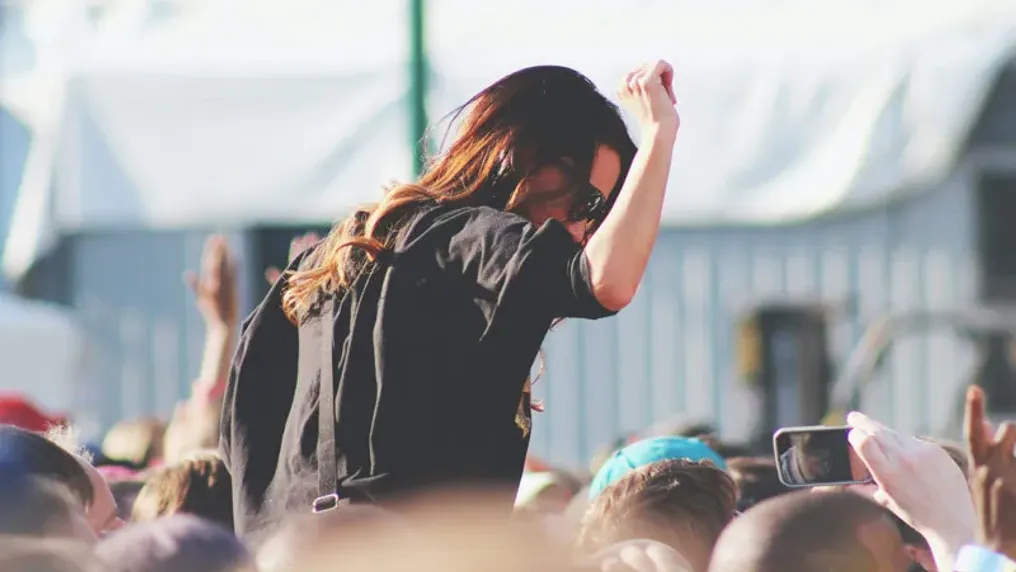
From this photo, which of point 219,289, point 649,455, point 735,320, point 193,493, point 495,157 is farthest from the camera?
point 735,320

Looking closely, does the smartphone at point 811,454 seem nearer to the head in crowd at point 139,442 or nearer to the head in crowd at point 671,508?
the head in crowd at point 671,508

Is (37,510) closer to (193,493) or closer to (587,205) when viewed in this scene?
(587,205)

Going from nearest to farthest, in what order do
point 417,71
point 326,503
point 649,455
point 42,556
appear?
1. point 42,556
2. point 326,503
3. point 649,455
4. point 417,71

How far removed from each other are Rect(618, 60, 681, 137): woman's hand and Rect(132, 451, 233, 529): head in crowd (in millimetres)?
1160

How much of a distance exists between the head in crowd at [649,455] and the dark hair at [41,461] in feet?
4.21

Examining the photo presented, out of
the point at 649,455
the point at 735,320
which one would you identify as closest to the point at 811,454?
the point at 649,455

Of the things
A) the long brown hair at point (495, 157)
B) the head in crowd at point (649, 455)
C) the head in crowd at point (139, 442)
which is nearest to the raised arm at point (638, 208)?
the long brown hair at point (495, 157)

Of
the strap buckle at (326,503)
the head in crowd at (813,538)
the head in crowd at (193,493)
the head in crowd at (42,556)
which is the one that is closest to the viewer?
the head in crowd at (42,556)

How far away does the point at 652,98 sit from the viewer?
2592mm

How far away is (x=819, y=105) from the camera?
8281mm

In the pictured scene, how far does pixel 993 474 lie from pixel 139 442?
415 centimetres

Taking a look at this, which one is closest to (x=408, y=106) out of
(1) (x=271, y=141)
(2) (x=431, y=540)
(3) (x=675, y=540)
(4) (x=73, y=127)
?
(1) (x=271, y=141)

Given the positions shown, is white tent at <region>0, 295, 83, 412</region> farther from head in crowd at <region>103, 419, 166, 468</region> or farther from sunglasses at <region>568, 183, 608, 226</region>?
sunglasses at <region>568, 183, 608, 226</region>

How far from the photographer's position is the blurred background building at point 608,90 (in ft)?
27.2
